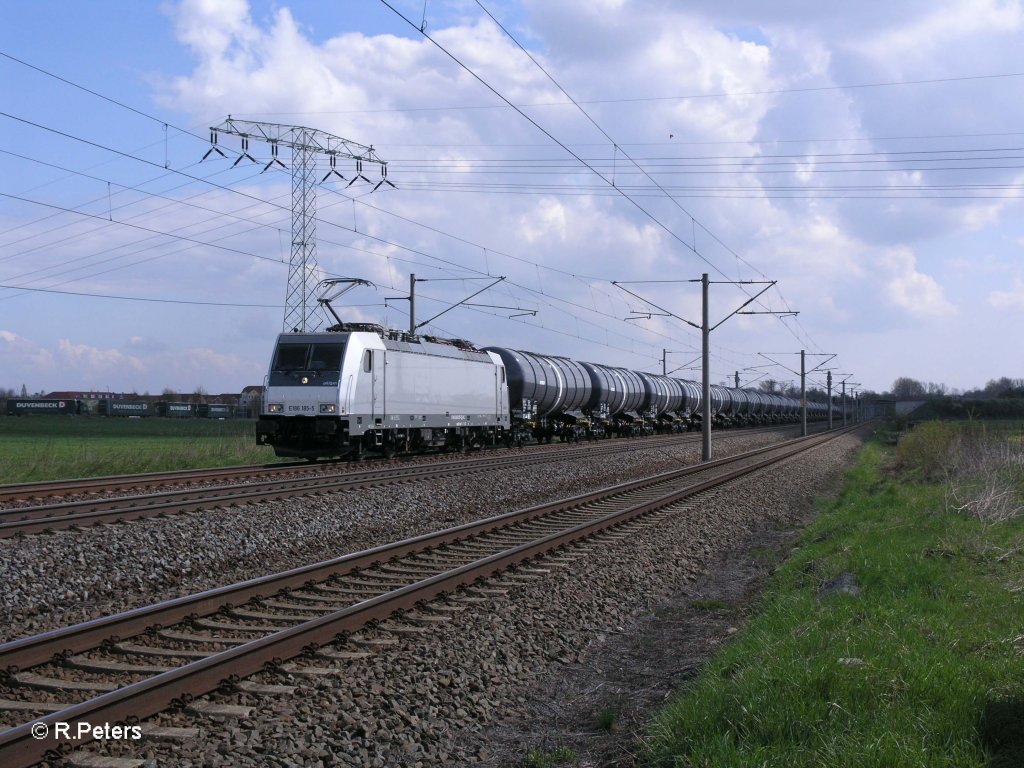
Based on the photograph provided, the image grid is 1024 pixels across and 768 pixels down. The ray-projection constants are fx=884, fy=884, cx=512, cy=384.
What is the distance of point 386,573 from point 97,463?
1554cm

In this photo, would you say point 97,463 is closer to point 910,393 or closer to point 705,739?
point 705,739

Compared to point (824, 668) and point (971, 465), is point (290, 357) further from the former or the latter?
point (824, 668)

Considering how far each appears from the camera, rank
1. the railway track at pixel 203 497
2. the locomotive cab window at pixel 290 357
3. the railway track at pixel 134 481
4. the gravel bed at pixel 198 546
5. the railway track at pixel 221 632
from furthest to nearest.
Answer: the locomotive cab window at pixel 290 357, the railway track at pixel 134 481, the railway track at pixel 203 497, the gravel bed at pixel 198 546, the railway track at pixel 221 632

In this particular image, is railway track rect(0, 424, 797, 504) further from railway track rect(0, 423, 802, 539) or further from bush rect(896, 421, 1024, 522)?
bush rect(896, 421, 1024, 522)

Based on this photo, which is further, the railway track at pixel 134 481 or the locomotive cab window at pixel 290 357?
the locomotive cab window at pixel 290 357

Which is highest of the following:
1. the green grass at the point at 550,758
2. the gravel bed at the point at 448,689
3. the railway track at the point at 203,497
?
the railway track at the point at 203,497

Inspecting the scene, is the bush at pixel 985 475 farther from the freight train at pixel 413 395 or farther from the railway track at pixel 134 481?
the freight train at pixel 413 395

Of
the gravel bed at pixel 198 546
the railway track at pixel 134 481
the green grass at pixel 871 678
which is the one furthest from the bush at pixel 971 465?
the railway track at pixel 134 481

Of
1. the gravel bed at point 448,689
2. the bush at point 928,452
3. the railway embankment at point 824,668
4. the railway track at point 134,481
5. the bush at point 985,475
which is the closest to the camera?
the railway embankment at point 824,668

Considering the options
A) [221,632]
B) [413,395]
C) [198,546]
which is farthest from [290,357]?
[221,632]

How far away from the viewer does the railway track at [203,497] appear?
37.3ft

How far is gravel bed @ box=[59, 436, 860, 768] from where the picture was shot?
497 centimetres

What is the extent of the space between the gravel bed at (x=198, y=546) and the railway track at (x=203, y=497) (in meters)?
0.34

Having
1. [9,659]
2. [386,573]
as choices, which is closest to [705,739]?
[9,659]
